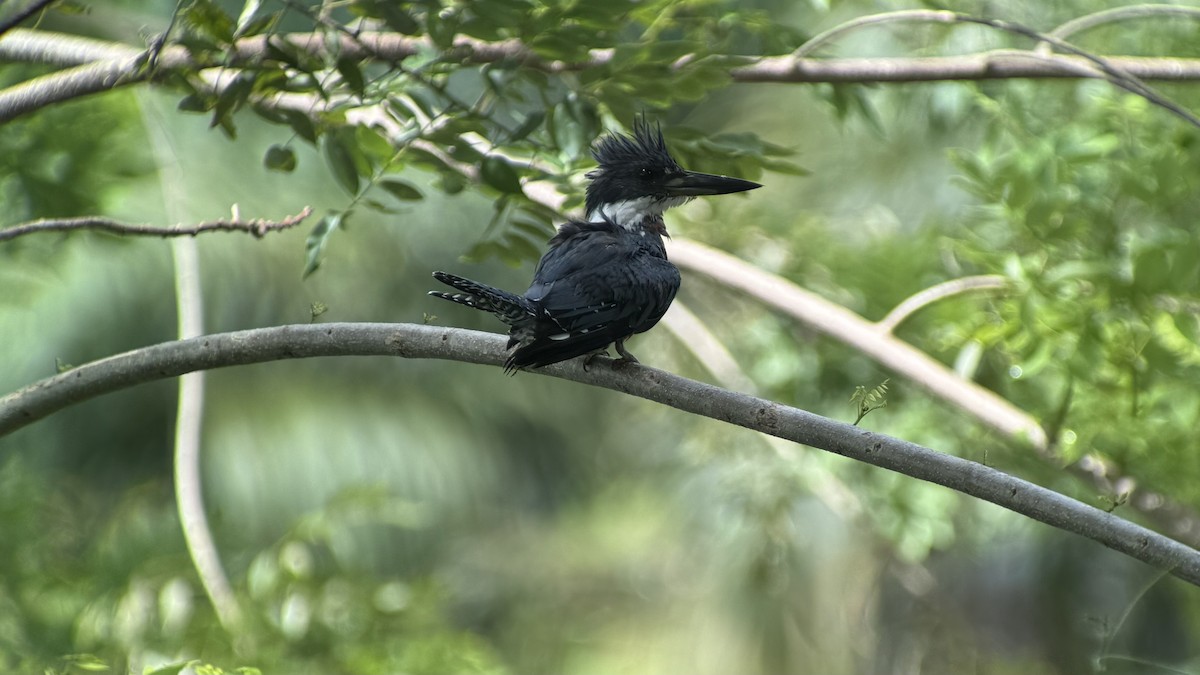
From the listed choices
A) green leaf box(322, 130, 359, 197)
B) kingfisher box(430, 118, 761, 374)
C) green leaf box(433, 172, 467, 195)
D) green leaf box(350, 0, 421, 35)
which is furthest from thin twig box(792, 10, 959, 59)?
green leaf box(322, 130, 359, 197)

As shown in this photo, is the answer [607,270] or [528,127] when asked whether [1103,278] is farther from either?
[528,127]

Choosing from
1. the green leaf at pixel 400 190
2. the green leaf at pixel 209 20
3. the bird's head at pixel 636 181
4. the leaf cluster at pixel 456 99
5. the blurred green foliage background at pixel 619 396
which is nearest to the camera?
the green leaf at pixel 209 20

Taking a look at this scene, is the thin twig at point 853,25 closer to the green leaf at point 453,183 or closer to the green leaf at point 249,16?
the green leaf at point 453,183

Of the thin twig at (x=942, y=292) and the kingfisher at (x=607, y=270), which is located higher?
the kingfisher at (x=607, y=270)

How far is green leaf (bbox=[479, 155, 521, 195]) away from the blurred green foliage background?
2.4 inches

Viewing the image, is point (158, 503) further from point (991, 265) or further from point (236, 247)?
point (991, 265)

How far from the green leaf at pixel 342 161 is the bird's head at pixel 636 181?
663 millimetres

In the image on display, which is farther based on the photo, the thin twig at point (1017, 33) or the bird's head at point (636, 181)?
the bird's head at point (636, 181)

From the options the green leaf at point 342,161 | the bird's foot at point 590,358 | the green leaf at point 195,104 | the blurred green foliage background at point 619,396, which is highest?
the green leaf at point 195,104

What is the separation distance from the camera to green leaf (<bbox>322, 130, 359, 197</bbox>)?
2223mm

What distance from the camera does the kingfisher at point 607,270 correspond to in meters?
1.94

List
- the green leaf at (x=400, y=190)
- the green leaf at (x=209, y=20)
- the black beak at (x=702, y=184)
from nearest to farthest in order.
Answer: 1. the green leaf at (x=209, y=20)
2. the green leaf at (x=400, y=190)
3. the black beak at (x=702, y=184)

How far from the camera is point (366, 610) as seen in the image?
3.12 metres

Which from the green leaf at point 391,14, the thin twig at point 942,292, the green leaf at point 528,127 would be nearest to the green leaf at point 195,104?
the green leaf at point 391,14
